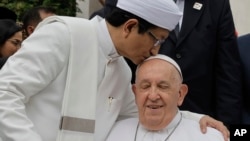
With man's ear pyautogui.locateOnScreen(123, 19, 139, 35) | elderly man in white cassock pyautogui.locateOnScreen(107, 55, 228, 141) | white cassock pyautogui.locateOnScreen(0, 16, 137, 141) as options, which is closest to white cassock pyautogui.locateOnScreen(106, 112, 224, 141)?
elderly man in white cassock pyautogui.locateOnScreen(107, 55, 228, 141)


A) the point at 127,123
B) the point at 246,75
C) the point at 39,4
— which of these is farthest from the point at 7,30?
the point at 39,4

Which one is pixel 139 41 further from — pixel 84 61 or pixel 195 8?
pixel 195 8

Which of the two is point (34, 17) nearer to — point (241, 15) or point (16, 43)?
point (16, 43)

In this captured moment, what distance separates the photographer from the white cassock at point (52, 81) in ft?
7.43

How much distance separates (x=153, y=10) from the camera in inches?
102

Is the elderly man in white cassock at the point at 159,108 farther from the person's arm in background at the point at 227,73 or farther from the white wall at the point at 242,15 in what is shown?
the white wall at the point at 242,15

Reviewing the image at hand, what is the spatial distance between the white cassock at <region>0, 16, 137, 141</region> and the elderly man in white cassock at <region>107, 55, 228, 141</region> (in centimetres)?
18

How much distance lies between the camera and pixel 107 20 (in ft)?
8.58

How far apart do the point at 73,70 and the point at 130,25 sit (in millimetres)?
374

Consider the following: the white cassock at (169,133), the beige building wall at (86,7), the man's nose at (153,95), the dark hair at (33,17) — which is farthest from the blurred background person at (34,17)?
the beige building wall at (86,7)

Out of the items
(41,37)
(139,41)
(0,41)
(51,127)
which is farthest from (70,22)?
(0,41)

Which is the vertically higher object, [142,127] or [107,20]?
[107,20]

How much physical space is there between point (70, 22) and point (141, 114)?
2.49ft

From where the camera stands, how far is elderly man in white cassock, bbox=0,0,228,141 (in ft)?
7.48
